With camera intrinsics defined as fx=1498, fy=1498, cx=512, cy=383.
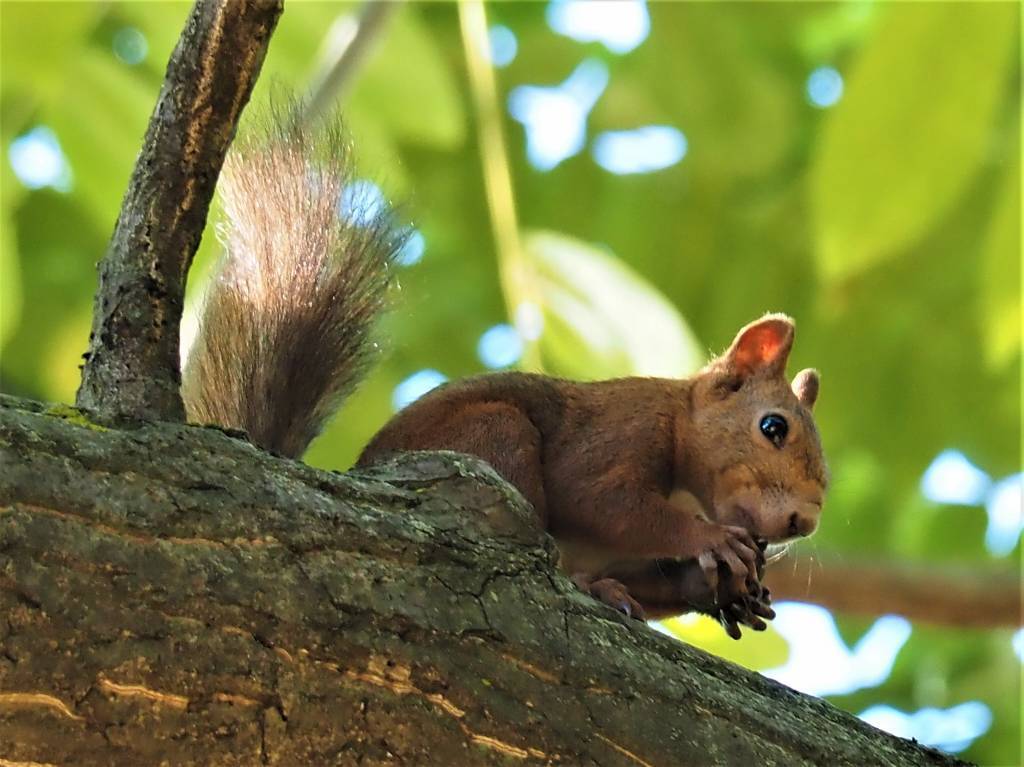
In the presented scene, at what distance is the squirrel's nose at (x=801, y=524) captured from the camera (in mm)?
2482

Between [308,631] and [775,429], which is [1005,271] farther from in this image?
[308,631]

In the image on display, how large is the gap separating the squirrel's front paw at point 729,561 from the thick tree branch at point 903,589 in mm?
1092

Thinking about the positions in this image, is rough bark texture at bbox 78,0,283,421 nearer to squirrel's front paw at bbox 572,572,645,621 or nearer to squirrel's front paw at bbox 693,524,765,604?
squirrel's front paw at bbox 572,572,645,621

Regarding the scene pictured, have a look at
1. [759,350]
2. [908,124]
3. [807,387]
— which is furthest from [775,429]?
[908,124]

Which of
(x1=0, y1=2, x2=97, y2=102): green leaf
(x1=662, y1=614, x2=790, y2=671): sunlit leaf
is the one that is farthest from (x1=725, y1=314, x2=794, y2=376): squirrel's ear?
(x1=0, y1=2, x2=97, y2=102): green leaf

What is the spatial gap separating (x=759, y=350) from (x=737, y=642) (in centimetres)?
59

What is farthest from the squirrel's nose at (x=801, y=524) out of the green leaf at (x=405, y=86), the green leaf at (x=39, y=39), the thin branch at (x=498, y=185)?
the green leaf at (x=39, y=39)

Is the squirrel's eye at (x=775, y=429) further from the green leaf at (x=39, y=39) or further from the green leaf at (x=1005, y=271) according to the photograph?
the green leaf at (x=39, y=39)

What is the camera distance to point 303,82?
262cm

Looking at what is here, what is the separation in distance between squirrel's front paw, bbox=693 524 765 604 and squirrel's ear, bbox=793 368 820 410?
712mm

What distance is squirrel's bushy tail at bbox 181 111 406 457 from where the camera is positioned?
2.13m

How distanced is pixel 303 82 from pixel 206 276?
0.51 metres

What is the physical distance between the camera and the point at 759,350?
2.80 meters

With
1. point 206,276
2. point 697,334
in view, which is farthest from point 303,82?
point 697,334
